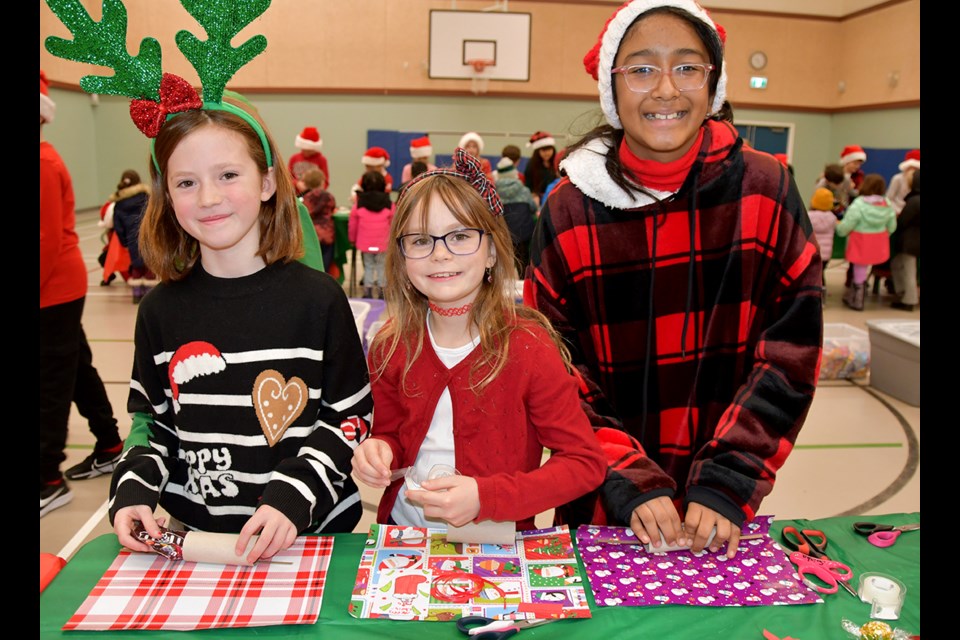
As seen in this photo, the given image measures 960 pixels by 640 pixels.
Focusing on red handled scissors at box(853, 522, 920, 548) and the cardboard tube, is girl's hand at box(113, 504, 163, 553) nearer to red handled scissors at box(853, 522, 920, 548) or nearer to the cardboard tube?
the cardboard tube

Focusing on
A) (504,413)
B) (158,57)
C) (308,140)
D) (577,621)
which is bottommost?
(577,621)

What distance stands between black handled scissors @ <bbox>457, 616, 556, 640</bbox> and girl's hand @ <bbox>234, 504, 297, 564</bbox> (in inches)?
14.4

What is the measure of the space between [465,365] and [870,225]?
6920 millimetres

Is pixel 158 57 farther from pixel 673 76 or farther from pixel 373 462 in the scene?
pixel 673 76

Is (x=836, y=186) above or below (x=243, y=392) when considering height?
above

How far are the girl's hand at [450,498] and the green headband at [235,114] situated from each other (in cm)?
74

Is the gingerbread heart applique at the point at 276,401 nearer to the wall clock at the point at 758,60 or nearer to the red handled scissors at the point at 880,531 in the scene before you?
the red handled scissors at the point at 880,531

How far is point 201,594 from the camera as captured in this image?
1136mm

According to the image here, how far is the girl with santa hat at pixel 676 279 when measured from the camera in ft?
4.77

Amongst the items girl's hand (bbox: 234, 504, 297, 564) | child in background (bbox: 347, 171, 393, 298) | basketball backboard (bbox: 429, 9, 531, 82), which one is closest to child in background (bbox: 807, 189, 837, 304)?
child in background (bbox: 347, 171, 393, 298)

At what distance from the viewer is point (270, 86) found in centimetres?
1264

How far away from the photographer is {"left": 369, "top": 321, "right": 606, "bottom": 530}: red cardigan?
1383 mm

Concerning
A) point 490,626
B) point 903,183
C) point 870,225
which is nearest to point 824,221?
point 870,225

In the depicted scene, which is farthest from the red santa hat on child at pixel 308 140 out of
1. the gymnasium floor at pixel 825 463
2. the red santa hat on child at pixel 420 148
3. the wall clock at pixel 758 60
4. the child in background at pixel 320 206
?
the wall clock at pixel 758 60
